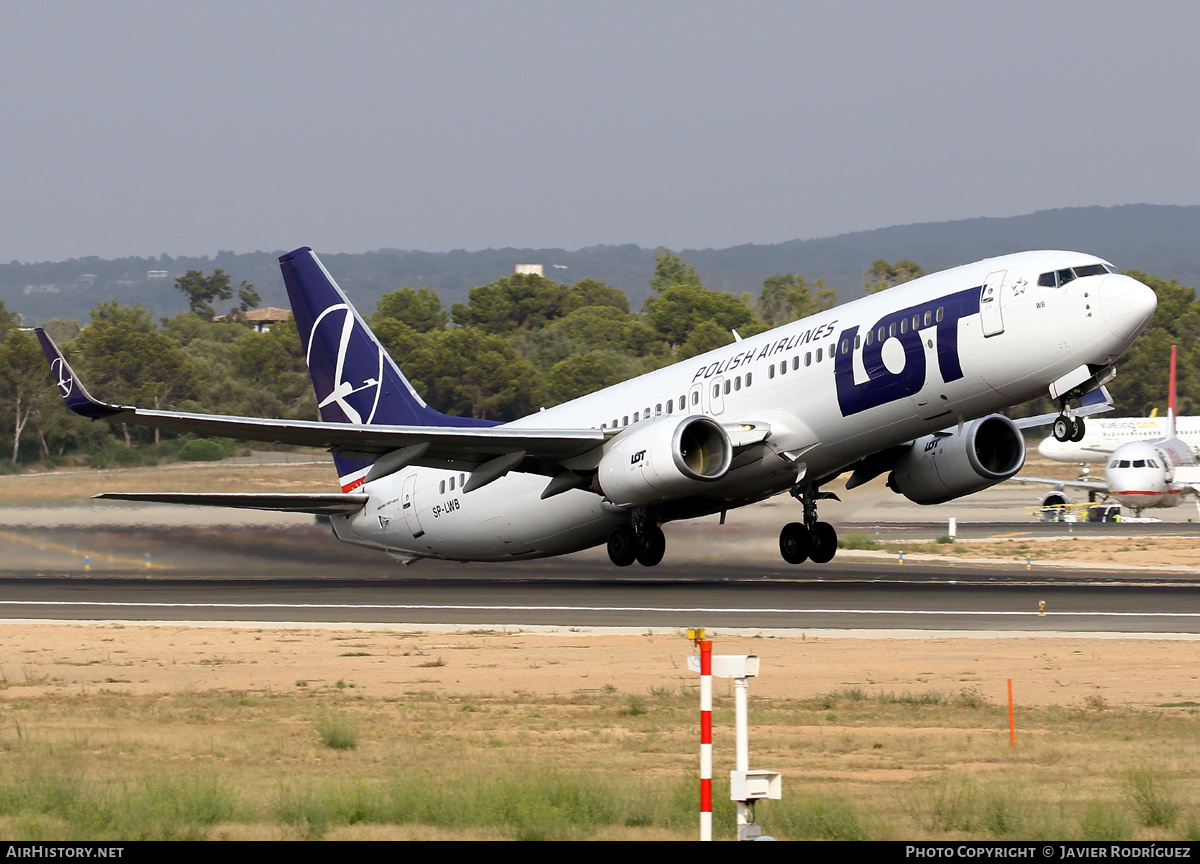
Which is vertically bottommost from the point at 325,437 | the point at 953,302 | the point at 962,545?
the point at 962,545

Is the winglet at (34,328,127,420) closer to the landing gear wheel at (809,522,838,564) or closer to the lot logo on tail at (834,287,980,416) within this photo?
the lot logo on tail at (834,287,980,416)

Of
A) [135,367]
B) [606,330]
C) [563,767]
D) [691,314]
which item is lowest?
[563,767]

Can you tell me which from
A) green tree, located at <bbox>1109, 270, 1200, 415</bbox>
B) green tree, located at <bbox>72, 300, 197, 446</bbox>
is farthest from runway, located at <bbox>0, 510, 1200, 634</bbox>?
green tree, located at <bbox>1109, 270, 1200, 415</bbox>

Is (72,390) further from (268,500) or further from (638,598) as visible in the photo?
(638,598)

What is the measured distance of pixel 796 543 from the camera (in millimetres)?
33156

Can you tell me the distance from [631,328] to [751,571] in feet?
370

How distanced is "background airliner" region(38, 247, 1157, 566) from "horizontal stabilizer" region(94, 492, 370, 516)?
7cm

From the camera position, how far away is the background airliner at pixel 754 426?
2631 centimetres

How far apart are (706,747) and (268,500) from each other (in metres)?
25.9

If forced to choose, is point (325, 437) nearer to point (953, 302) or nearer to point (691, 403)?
point (691, 403)

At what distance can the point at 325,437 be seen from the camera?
30.0m

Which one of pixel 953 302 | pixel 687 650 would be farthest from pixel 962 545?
pixel 687 650

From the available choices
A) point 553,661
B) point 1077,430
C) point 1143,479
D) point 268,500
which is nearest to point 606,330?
point 1143,479

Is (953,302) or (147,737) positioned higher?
(953,302)
